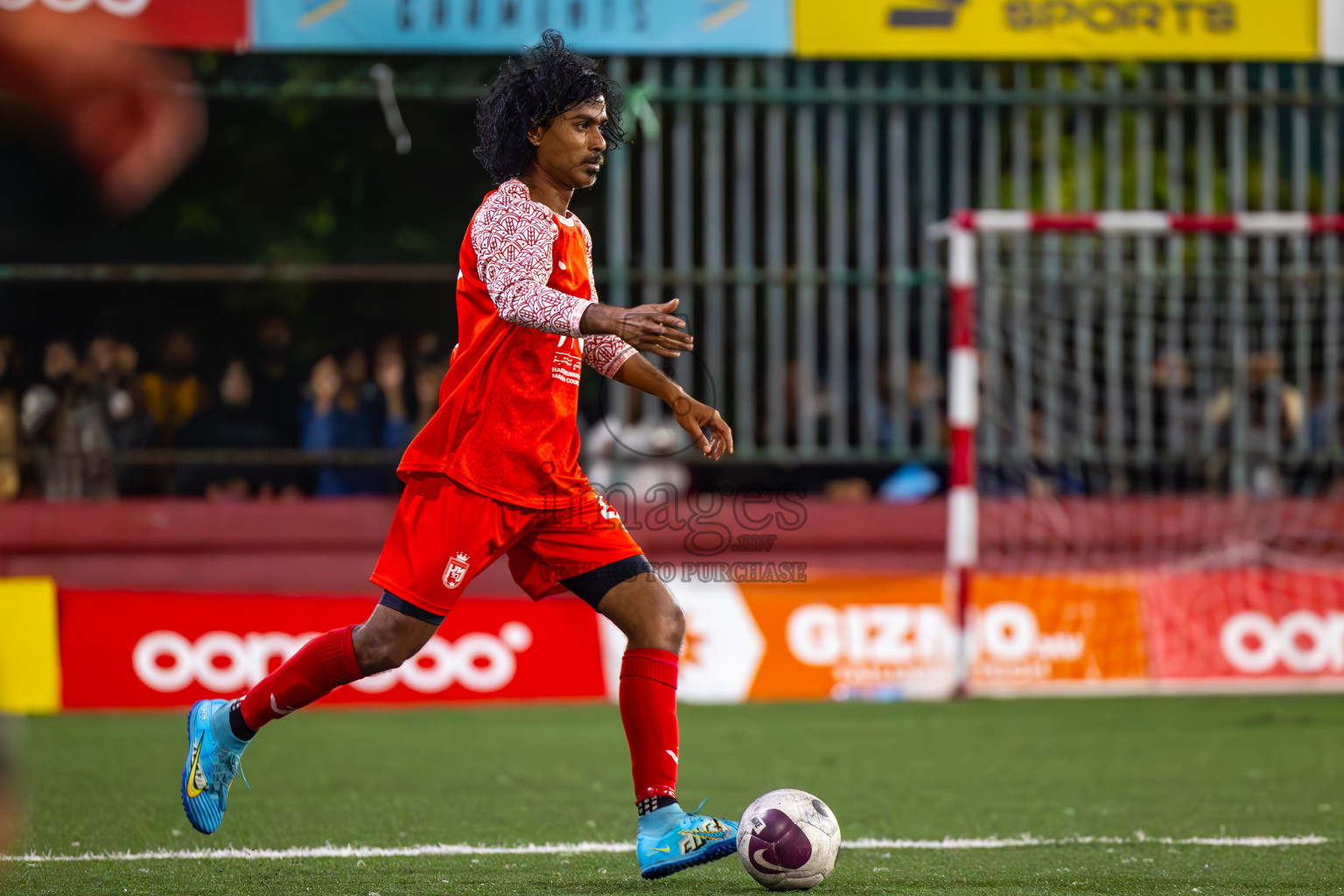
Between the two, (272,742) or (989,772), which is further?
(272,742)

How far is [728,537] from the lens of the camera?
1052 centimetres

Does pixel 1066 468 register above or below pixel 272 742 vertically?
above

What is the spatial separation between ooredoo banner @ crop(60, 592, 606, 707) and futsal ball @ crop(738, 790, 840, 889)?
520 cm

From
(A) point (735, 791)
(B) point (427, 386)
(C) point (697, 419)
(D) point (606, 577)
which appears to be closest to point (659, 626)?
(D) point (606, 577)

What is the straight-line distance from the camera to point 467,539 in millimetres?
4758

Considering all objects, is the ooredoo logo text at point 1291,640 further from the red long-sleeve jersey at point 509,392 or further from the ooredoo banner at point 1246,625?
Result: the red long-sleeve jersey at point 509,392

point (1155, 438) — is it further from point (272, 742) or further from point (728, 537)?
point (272, 742)

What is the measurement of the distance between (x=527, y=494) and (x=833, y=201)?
6245 millimetres

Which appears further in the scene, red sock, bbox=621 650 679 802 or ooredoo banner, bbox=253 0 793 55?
ooredoo banner, bbox=253 0 793 55

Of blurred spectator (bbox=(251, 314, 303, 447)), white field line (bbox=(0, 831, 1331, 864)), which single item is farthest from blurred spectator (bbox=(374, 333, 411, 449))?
white field line (bbox=(0, 831, 1331, 864))

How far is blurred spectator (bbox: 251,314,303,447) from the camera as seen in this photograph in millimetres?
10711

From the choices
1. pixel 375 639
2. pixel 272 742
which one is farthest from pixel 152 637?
pixel 375 639

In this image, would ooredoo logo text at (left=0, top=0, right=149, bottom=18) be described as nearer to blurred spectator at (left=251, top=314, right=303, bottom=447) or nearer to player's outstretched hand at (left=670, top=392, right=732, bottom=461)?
blurred spectator at (left=251, top=314, right=303, bottom=447)

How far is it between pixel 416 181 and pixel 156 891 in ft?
25.0
